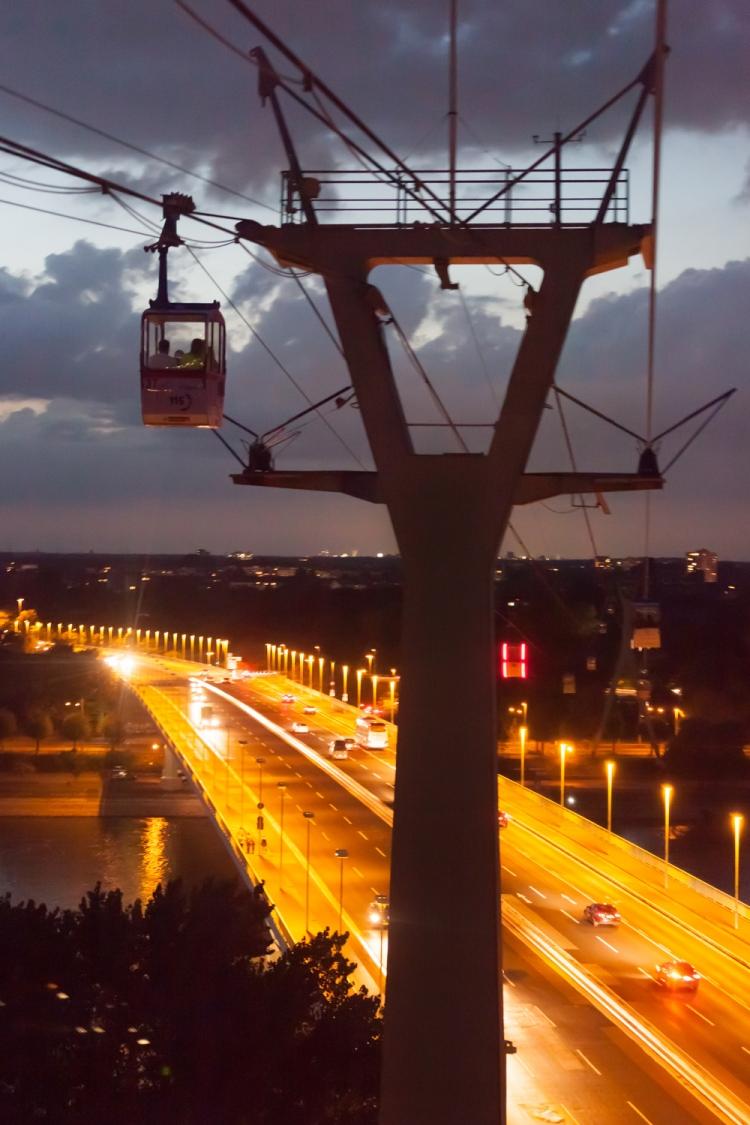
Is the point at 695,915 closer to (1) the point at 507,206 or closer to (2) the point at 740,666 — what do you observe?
(1) the point at 507,206

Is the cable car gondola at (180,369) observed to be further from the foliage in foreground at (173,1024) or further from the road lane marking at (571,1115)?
the road lane marking at (571,1115)

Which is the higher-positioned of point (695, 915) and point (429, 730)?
point (429, 730)

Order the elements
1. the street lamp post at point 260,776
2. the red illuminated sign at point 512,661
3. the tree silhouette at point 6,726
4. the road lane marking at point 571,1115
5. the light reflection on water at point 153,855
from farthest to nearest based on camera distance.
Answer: the tree silhouette at point 6,726
the light reflection on water at point 153,855
the street lamp post at point 260,776
the road lane marking at point 571,1115
the red illuminated sign at point 512,661

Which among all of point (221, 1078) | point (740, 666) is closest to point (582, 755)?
point (740, 666)

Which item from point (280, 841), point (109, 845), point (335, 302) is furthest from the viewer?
point (109, 845)

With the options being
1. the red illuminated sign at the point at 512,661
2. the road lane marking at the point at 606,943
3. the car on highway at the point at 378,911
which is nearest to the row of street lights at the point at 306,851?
the car on highway at the point at 378,911

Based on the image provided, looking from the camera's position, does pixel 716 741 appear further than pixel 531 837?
Yes

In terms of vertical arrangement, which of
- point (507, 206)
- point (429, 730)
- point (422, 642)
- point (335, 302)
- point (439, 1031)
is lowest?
point (439, 1031)

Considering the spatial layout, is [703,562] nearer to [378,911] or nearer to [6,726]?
[378,911]
